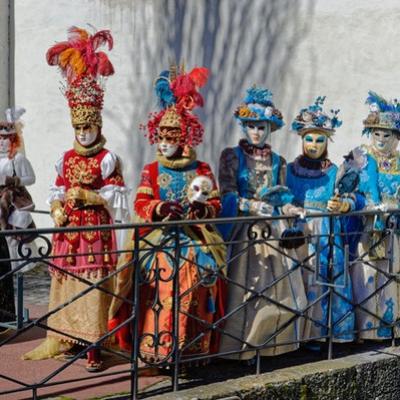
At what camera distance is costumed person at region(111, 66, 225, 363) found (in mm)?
5109

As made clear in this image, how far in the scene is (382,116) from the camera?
634 cm

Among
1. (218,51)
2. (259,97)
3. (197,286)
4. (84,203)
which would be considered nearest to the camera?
(197,286)

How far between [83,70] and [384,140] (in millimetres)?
2109

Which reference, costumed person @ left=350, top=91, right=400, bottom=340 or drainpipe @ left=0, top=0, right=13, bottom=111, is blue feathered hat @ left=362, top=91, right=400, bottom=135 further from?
drainpipe @ left=0, top=0, right=13, bottom=111

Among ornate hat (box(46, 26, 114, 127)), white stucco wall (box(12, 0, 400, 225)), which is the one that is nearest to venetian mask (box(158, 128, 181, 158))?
ornate hat (box(46, 26, 114, 127))

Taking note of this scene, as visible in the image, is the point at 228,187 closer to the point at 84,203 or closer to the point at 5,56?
the point at 84,203

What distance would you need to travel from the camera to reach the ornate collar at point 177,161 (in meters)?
5.44

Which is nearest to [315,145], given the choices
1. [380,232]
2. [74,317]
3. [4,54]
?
[380,232]

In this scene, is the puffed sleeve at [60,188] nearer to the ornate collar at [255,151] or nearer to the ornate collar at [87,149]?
the ornate collar at [87,149]

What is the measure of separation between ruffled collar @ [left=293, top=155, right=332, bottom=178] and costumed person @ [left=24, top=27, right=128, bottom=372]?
3.94 feet

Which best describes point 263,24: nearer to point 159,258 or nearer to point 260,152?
point 260,152

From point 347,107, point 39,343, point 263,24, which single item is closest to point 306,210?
point 39,343

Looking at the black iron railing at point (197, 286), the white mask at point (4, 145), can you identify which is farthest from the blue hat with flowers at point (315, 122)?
the white mask at point (4, 145)

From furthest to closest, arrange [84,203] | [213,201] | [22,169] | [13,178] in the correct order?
[22,169] → [13,178] → [84,203] → [213,201]
